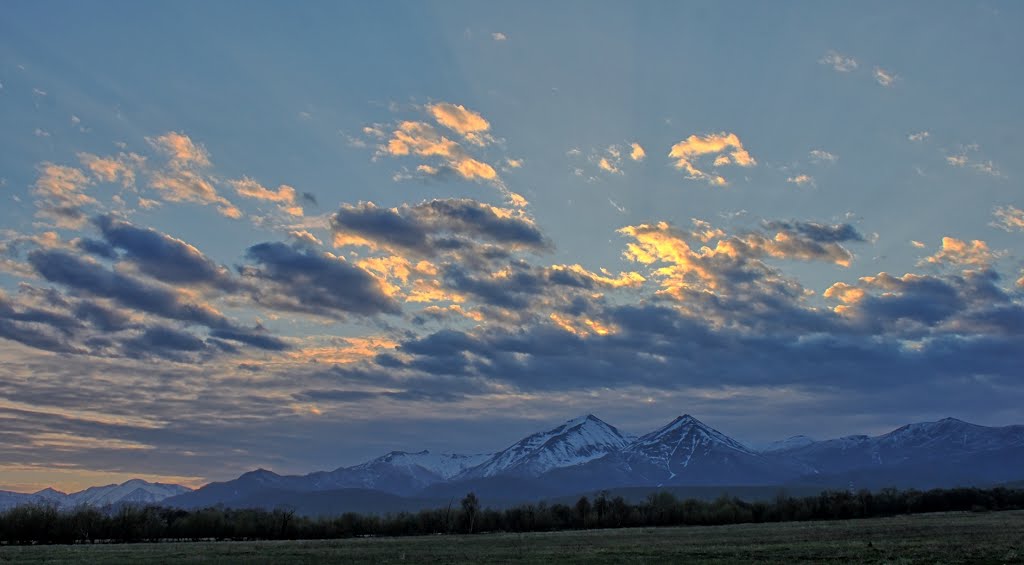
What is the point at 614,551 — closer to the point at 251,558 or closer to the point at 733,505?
the point at 251,558

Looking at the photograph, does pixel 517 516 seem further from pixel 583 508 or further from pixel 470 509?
pixel 583 508

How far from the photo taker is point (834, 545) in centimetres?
5834

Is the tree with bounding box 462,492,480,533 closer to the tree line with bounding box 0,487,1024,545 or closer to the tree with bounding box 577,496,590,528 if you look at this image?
the tree line with bounding box 0,487,1024,545

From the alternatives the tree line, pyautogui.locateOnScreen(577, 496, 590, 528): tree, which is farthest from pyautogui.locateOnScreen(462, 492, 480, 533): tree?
pyautogui.locateOnScreen(577, 496, 590, 528): tree

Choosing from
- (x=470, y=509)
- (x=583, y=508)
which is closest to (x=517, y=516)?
(x=470, y=509)

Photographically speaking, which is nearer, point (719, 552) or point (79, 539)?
point (719, 552)

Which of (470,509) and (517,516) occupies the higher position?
(470,509)

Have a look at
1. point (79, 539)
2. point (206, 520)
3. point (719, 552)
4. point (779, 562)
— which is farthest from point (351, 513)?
point (779, 562)

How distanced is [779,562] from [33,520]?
4225 inches

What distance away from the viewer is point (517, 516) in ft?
477

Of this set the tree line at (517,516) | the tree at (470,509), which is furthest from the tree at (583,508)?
the tree at (470,509)

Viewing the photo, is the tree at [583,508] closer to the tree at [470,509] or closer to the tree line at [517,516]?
the tree line at [517,516]

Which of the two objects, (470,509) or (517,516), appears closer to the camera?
(470,509)

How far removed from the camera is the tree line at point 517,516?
12038cm
